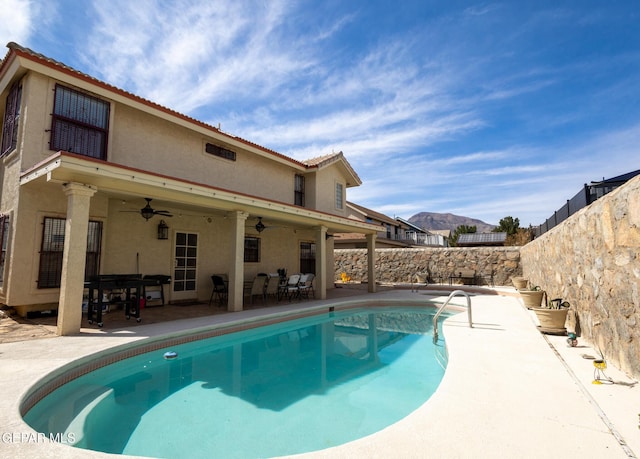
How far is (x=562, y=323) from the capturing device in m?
6.16

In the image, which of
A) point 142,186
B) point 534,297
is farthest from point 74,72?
point 534,297

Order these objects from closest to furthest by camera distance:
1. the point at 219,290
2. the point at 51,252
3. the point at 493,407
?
the point at 493,407 < the point at 51,252 < the point at 219,290

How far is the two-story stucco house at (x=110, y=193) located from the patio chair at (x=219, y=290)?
42 centimetres

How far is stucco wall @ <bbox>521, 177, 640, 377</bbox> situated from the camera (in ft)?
11.9

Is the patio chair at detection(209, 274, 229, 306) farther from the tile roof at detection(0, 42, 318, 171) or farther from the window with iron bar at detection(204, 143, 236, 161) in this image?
the tile roof at detection(0, 42, 318, 171)

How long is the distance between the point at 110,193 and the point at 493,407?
8.81 m

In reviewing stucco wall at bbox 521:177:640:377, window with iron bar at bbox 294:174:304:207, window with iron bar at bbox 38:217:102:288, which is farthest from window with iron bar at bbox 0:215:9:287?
stucco wall at bbox 521:177:640:377

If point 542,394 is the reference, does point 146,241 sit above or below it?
above

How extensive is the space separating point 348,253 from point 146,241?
14.5 metres

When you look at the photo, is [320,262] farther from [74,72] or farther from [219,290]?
[74,72]

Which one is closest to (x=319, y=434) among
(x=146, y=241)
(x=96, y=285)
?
(x=96, y=285)

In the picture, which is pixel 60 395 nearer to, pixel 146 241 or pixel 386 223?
pixel 146 241

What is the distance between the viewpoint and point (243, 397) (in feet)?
15.0

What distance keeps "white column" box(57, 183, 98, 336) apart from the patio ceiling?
1.04ft
